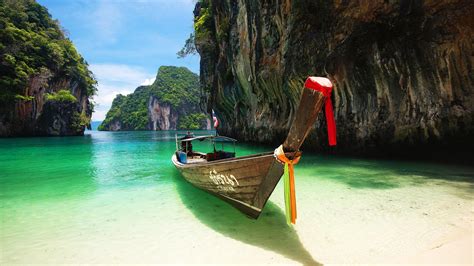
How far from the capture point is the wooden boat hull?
3998 millimetres

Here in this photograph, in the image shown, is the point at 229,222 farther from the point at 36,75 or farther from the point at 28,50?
the point at 28,50

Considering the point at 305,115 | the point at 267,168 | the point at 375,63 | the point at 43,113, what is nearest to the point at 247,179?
the point at 267,168

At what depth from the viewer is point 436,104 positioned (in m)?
10.3

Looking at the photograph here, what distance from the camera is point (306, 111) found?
3.27 meters

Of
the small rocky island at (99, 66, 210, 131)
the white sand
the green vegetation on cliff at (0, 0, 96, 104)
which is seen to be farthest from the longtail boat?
the small rocky island at (99, 66, 210, 131)

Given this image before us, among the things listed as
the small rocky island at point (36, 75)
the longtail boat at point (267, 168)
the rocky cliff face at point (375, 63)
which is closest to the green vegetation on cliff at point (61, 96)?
the small rocky island at point (36, 75)

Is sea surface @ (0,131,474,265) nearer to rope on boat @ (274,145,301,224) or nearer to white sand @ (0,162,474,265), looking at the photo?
white sand @ (0,162,474,265)

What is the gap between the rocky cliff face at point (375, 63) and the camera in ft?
31.6

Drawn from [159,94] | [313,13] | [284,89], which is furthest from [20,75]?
[159,94]

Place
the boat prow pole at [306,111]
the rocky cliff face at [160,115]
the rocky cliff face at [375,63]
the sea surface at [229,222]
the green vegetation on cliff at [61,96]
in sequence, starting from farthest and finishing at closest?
the rocky cliff face at [160,115], the green vegetation on cliff at [61,96], the rocky cliff face at [375,63], the sea surface at [229,222], the boat prow pole at [306,111]

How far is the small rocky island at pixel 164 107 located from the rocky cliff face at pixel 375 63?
3283 inches

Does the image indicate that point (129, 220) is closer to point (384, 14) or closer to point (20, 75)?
point (384, 14)

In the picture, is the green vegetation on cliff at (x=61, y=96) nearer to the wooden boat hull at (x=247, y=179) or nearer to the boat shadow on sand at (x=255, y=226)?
the boat shadow on sand at (x=255, y=226)

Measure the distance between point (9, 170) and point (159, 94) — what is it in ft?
307
